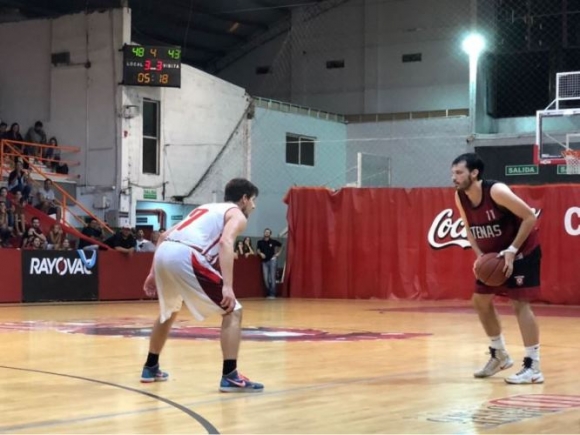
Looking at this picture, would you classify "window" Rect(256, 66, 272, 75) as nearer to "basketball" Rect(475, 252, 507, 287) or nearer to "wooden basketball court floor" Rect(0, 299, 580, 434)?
"wooden basketball court floor" Rect(0, 299, 580, 434)

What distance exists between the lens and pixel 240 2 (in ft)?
127

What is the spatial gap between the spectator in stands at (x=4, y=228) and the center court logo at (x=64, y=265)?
5.09 feet

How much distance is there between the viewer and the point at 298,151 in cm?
3650

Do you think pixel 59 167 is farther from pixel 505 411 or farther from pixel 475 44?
pixel 505 411

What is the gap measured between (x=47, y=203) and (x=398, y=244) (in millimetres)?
9419

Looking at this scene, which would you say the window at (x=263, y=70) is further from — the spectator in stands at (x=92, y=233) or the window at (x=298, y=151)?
the spectator in stands at (x=92, y=233)

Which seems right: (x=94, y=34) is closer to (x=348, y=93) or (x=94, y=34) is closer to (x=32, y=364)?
(x=348, y=93)

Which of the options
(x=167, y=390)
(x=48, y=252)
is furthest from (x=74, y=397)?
(x=48, y=252)

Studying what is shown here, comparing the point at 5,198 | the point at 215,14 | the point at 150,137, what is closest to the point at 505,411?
the point at 5,198

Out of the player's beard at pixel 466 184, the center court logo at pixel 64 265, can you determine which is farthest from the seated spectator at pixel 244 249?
the player's beard at pixel 466 184

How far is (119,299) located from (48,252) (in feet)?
7.39

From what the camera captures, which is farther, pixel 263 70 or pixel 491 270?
pixel 263 70

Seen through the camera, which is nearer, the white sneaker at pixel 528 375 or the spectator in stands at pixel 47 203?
the white sneaker at pixel 528 375

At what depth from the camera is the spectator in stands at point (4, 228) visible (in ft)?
75.6
